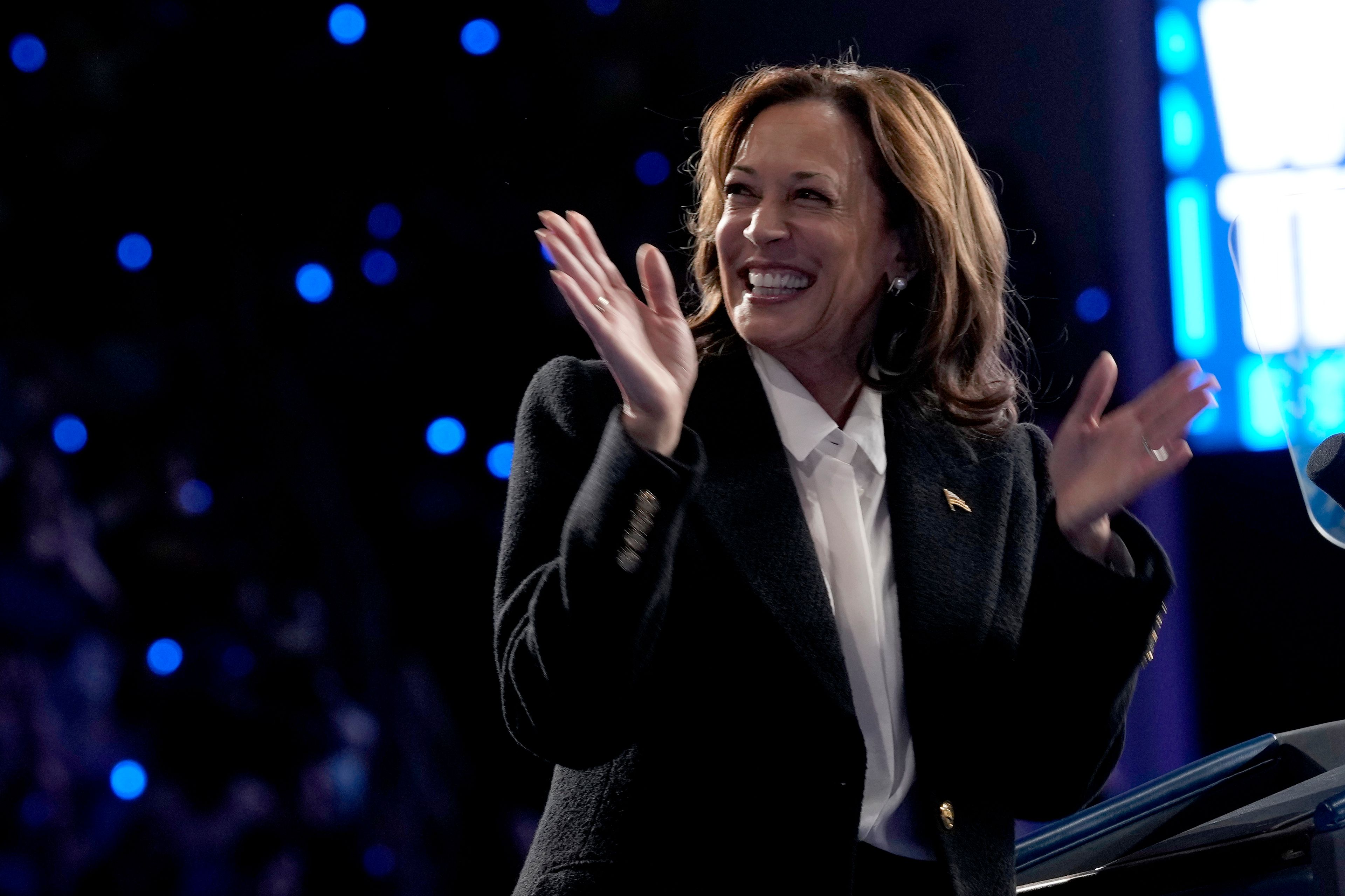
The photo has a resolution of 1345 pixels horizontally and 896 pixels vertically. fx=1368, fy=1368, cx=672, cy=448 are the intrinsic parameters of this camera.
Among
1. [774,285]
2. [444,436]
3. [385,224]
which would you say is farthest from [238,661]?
[774,285]

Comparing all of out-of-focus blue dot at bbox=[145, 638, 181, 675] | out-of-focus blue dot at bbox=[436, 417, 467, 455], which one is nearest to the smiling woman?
out-of-focus blue dot at bbox=[436, 417, 467, 455]

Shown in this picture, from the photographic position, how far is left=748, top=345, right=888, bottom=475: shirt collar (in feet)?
4.42

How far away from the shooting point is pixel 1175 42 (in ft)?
8.68

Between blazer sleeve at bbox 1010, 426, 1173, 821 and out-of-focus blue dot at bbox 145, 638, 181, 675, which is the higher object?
out-of-focus blue dot at bbox 145, 638, 181, 675

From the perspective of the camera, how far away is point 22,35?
7.65 feet

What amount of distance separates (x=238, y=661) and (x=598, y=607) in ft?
4.82

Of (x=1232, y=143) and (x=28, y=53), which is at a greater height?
(x=1232, y=143)

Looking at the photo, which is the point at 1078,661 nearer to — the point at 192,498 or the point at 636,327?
the point at 636,327

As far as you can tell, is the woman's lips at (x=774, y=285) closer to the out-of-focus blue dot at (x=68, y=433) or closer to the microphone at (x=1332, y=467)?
the microphone at (x=1332, y=467)

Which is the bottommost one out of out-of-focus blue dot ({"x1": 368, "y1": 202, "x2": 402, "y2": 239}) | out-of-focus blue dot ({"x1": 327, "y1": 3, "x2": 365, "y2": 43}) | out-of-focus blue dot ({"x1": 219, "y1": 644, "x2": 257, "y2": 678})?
out-of-focus blue dot ({"x1": 219, "y1": 644, "x2": 257, "y2": 678})

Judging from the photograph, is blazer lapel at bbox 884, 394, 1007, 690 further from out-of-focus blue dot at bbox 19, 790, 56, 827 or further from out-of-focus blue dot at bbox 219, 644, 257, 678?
out-of-focus blue dot at bbox 19, 790, 56, 827

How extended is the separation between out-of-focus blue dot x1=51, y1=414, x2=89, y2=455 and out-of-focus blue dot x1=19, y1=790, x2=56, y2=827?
573 millimetres

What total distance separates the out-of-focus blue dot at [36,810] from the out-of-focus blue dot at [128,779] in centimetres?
10

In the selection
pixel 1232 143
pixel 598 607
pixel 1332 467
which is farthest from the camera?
pixel 1232 143
